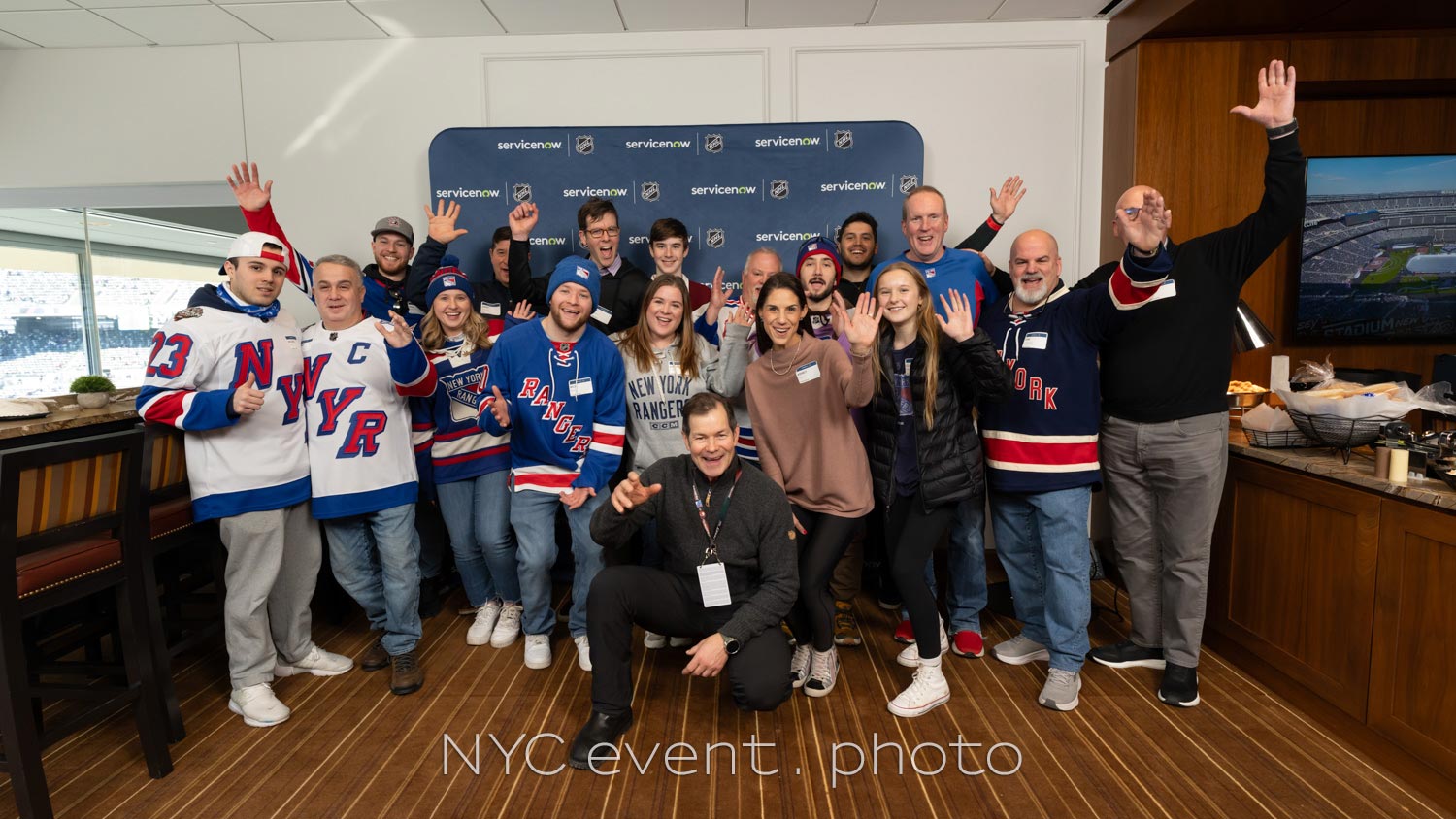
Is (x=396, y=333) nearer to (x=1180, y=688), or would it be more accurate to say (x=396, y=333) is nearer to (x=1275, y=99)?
(x=1275, y=99)

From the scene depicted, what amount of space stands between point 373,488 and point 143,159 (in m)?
3.34

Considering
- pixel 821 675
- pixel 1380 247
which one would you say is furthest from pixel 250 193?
pixel 1380 247

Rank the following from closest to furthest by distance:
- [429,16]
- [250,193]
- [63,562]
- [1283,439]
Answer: [63,562]
[1283,439]
[250,193]
[429,16]

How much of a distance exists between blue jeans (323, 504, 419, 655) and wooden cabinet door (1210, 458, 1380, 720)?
330 cm

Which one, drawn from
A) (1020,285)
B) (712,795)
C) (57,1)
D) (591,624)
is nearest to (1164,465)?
(1020,285)

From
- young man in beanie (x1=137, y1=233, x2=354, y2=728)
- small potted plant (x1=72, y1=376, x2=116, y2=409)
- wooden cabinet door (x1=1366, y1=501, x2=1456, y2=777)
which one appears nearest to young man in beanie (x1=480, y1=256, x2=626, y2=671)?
young man in beanie (x1=137, y1=233, x2=354, y2=728)

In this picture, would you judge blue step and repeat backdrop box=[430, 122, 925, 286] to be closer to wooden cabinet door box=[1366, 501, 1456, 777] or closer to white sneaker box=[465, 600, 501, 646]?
white sneaker box=[465, 600, 501, 646]

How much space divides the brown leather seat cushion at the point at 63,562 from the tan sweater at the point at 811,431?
6.88 ft

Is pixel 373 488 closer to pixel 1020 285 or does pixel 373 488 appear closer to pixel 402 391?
pixel 402 391

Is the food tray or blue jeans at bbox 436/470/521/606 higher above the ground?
the food tray

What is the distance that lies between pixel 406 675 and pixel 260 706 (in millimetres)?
472

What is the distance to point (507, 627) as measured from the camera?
3.08 metres

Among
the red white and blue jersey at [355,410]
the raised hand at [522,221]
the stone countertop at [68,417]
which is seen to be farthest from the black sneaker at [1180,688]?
the stone countertop at [68,417]

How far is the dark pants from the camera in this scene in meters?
2.24
